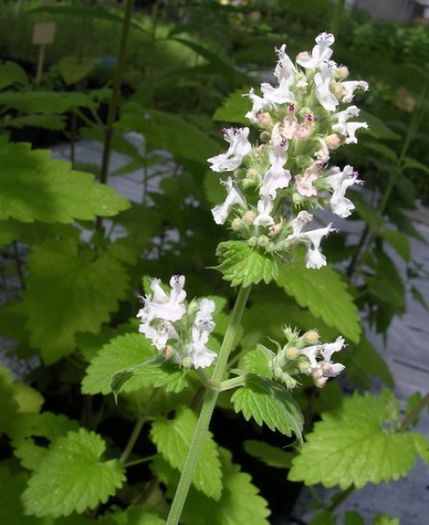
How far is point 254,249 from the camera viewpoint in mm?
491

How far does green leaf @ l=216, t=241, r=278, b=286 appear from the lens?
0.48m

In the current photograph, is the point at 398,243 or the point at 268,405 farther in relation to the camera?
the point at 398,243

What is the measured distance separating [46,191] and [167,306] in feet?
1.02

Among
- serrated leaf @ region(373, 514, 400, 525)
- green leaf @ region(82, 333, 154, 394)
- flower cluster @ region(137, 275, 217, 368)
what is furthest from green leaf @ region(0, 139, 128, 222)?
serrated leaf @ region(373, 514, 400, 525)

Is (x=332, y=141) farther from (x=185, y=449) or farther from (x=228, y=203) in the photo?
(x=185, y=449)

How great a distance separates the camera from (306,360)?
526mm

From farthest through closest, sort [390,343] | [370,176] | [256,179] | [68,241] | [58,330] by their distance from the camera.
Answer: [390,343], [370,176], [68,241], [58,330], [256,179]

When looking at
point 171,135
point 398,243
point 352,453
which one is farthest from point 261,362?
point 398,243

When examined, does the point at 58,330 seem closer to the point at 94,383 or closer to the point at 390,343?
the point at 94,383

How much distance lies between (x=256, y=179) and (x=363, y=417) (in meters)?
0.52

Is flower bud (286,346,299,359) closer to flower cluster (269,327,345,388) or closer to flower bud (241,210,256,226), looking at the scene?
flower cluster (269,327,345,388)

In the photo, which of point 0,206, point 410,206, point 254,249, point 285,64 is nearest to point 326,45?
point 285,64

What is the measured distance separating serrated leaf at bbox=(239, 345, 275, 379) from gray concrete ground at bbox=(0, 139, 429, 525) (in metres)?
0.77

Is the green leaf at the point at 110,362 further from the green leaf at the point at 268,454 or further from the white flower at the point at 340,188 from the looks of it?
the green leaf at the point at 268,454
